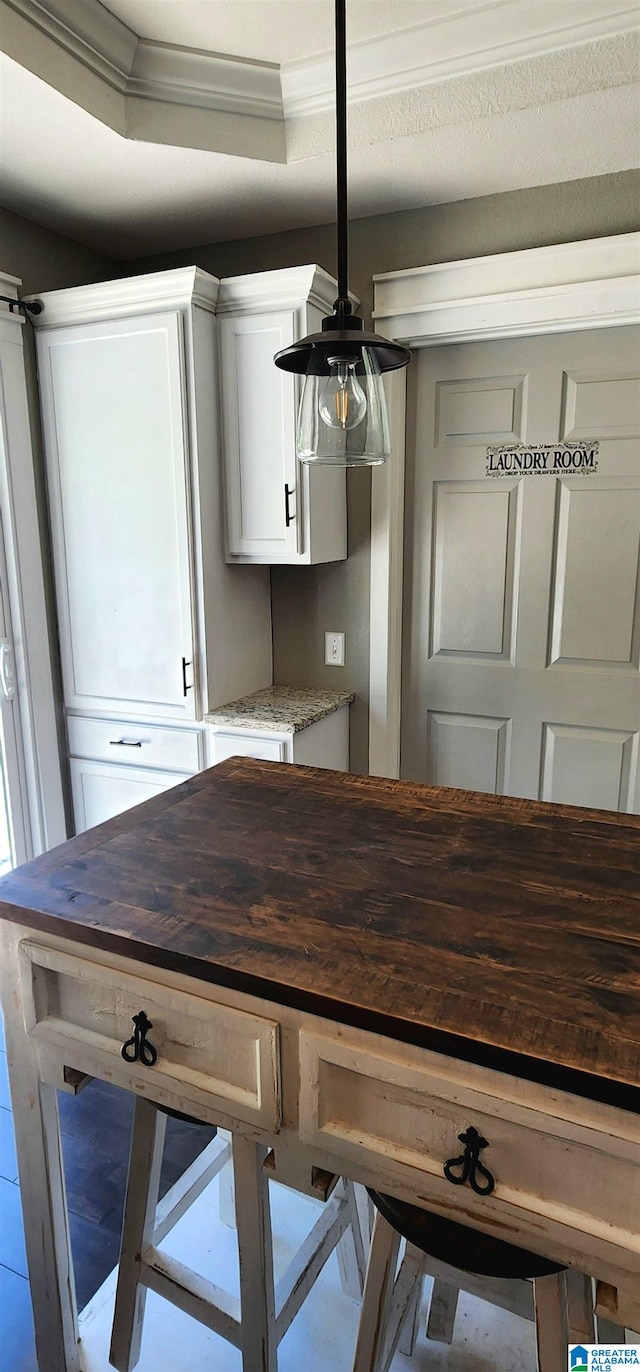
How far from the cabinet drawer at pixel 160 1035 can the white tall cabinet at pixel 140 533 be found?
1.36 meters

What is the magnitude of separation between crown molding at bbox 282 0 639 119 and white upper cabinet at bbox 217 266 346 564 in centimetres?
43

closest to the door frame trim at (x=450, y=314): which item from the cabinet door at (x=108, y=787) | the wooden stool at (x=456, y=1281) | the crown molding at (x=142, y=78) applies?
the crown molding at (x=142, y=78)

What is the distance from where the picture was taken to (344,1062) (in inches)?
31.6

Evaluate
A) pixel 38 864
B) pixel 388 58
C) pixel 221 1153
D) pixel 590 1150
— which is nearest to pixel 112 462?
pixel 388 58

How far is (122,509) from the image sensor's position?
237cm

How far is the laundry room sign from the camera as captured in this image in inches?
88.0

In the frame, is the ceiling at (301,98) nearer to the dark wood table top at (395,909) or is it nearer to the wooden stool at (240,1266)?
the dark wood table top at (395,909)

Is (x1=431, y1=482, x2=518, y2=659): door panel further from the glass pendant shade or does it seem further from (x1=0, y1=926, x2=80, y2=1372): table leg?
(x1=0, y1=926, x2=80, y2=1372): table leg

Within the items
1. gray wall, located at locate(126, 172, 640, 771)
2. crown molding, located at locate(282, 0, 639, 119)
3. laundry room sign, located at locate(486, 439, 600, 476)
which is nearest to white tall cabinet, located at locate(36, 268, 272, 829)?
gray wall, located at locate(126, 172, 640, 771)

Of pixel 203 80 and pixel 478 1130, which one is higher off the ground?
pixel 203 80

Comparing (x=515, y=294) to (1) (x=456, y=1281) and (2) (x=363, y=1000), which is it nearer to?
(2) (x=363, y=1000)

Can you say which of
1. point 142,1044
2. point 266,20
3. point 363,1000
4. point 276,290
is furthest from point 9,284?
point 363,1000

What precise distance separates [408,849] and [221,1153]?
87 centimetres

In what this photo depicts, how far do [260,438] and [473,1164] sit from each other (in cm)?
198
